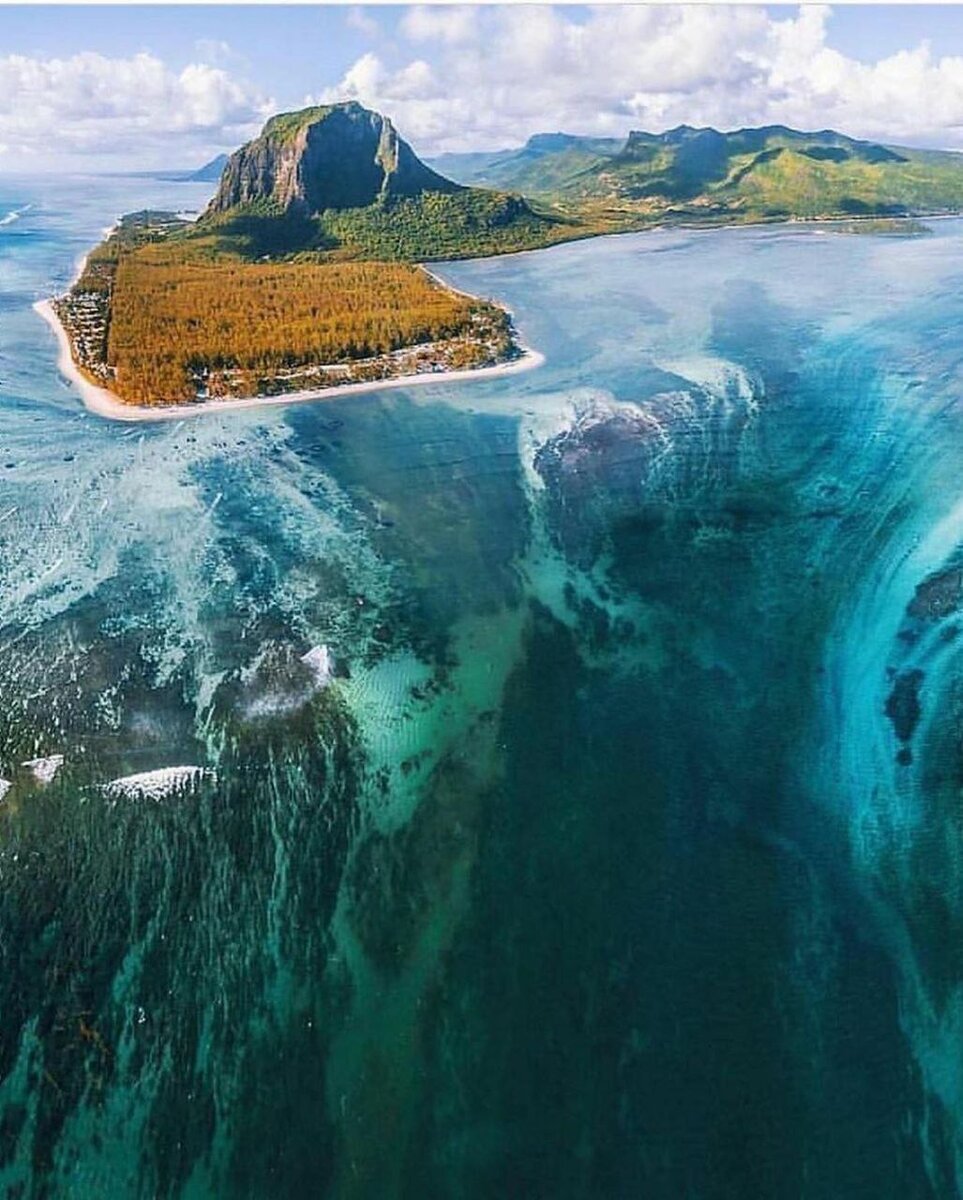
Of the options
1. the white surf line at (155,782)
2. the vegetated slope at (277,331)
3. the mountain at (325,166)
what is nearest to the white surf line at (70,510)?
the vegetated slope at (277,331)

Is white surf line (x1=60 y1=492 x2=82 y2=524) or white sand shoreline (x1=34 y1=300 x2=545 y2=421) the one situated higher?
white sand shoreline (x1=34 y1=300 x2=545 y2=421)

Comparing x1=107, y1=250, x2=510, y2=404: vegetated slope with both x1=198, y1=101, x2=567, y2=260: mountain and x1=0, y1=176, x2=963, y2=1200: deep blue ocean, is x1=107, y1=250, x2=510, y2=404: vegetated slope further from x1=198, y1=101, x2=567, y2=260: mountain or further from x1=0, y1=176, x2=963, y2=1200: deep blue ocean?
x1=198, y1=101, x2=567, y2=260: mountain

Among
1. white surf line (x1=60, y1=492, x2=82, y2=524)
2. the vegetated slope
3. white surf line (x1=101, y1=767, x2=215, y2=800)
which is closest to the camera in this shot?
white surf line (x1=101, y1=767, x2=215, y2=800)

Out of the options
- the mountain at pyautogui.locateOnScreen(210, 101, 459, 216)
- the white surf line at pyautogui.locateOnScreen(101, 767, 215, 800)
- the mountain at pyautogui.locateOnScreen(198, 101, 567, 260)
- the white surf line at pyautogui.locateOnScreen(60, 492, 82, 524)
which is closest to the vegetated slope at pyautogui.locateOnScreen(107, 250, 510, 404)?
the white surf line at pyautogui.locateOnScreen(60, 492, 82, 524)

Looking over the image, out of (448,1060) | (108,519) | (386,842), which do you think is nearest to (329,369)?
(108,519)

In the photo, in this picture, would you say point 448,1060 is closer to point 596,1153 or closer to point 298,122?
point 596,1153

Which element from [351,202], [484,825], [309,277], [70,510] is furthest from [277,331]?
[351,202]

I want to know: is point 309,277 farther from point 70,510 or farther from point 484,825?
point 484,825

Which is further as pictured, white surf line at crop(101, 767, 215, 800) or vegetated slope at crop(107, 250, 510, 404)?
vegetated slope at crop(107, 250, 510, 404)
